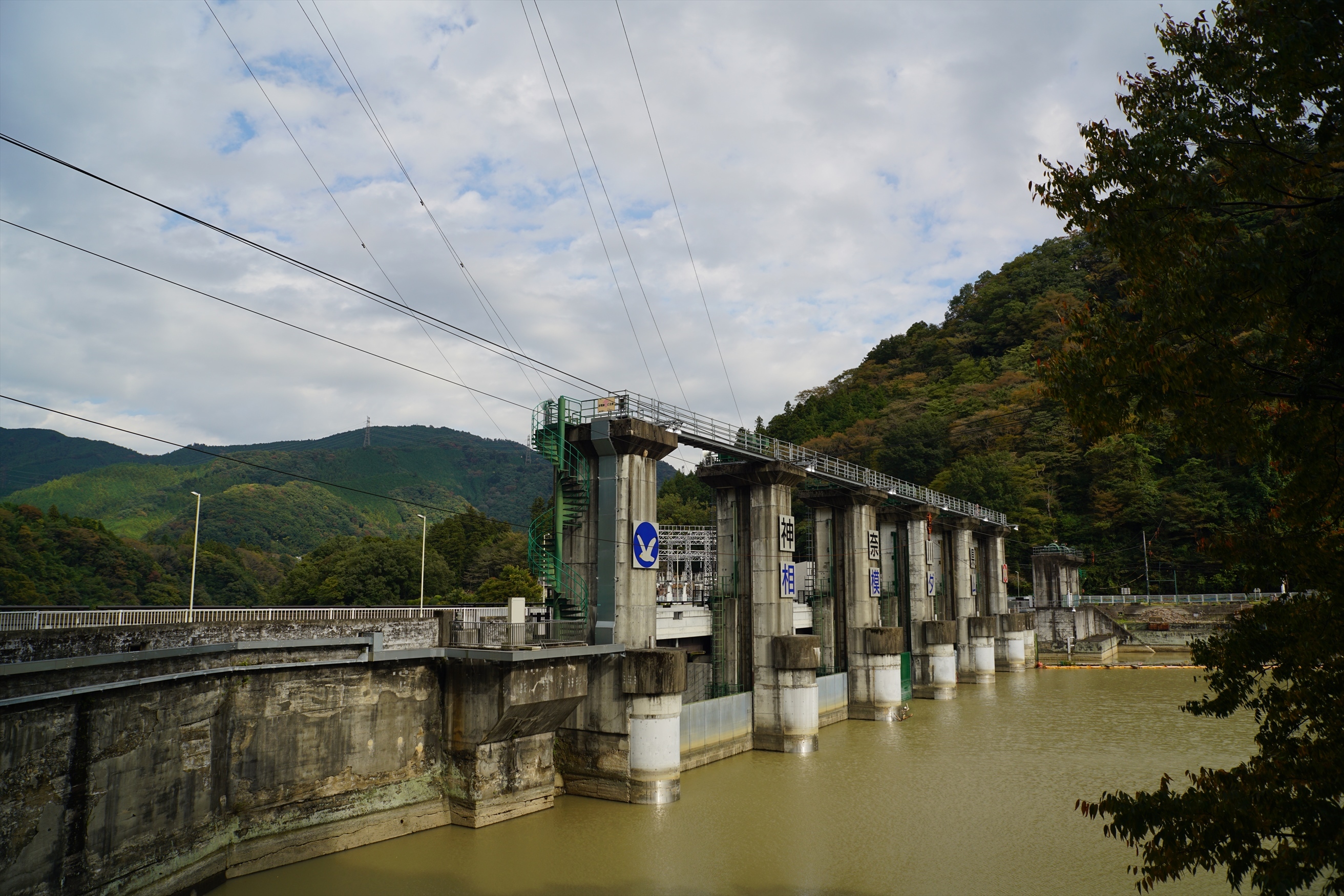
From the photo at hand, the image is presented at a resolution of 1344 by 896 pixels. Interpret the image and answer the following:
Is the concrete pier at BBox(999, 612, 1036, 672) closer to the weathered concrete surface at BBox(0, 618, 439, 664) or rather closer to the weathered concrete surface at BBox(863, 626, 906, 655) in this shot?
the weathered concrete surface at BBox(863, 626, 906, 655)

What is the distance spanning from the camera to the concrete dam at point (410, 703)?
15516 mm

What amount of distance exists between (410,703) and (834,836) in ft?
40.5

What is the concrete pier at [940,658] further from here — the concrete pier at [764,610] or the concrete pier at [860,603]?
the concrete pier at [764,610]

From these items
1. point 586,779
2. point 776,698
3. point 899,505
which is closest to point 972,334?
point 899,505

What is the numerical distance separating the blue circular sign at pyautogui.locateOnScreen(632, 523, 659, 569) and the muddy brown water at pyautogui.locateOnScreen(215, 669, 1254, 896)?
298 inches

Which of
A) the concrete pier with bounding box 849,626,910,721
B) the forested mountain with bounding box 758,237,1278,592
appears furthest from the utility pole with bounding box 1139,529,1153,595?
the concrete pier with bounding box 849,626,910,721

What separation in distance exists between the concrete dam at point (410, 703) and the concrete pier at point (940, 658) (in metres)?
10.7

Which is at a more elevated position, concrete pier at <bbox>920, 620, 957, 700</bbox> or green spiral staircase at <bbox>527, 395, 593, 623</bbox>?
green spiral staircase at <bbox>527, 395, 593, 623</bbox>

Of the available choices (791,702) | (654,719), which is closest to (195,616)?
(654,719)

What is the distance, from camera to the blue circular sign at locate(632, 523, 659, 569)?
28.2 metres

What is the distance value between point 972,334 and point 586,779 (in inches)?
4814

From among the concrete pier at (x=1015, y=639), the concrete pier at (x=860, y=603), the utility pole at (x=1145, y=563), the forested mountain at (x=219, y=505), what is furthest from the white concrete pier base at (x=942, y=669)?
the forested mountain at (x=219, y=505)

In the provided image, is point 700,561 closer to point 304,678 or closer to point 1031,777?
point 1031,777

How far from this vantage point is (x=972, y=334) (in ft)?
439
